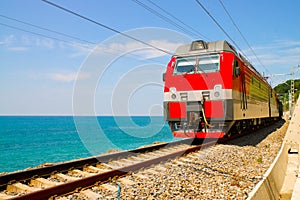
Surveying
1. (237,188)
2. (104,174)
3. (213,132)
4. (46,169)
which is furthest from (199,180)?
(213,132)

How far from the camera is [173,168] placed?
7.50 meters

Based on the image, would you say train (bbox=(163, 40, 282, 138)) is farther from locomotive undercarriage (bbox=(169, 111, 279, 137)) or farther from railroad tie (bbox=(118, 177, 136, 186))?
railroad tie (bbox=(118, 177, 136, 186))

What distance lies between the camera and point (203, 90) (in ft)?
36.6

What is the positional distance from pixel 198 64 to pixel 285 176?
4943 millimetres

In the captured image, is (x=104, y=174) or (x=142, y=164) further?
(x=142, y=164)

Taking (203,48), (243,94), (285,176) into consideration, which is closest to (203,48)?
(203,48)

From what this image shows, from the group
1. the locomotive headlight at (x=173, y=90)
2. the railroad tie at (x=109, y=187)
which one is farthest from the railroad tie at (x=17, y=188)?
the locomotive headlight at (x=173, y=90)

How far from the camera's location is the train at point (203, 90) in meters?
10.9

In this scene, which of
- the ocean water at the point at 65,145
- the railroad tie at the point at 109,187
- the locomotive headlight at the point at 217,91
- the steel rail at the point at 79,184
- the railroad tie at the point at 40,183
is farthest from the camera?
the ocean water at the point at 65,145

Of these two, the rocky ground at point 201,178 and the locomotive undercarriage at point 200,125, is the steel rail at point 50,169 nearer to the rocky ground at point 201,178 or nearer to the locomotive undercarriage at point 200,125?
A: the rocky ground at point 201,178

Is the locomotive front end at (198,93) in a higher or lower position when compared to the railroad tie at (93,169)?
higher

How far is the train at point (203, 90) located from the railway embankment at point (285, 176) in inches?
85.9

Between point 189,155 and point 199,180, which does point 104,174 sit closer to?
point 199,180

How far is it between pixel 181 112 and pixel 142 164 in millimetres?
4364
